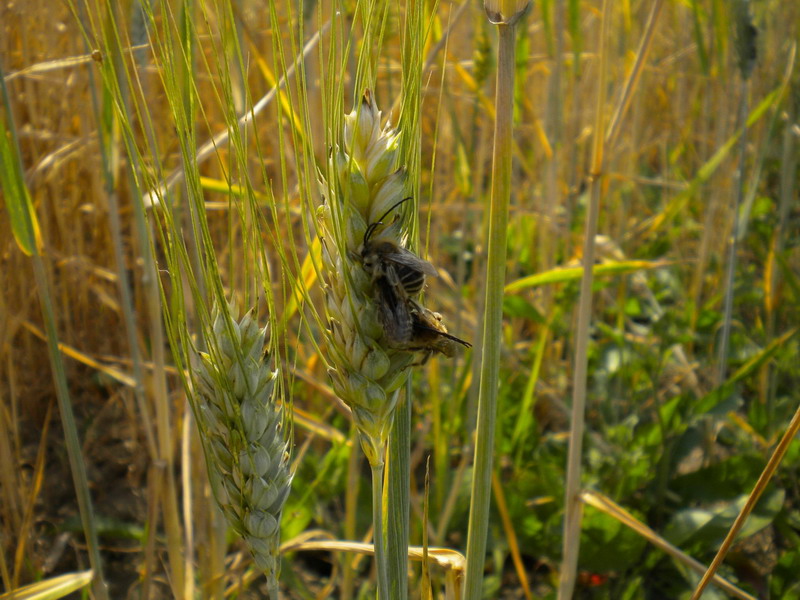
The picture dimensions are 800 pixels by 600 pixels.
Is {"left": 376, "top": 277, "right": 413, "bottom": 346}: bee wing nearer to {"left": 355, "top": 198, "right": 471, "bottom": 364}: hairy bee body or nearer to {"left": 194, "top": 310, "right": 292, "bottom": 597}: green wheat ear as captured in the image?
{"left": 355, "top": 198, "right": 471, "bottom": 364}: hairy bee body

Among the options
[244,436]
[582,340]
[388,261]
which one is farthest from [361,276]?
[582,340]

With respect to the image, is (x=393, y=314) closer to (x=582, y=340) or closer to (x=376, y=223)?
(x=376, y=223)

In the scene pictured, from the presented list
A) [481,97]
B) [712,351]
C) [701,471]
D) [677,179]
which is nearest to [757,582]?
[701,471]

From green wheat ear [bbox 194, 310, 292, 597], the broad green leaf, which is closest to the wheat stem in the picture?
green wheat ear [bbox 194, 310, 292, 597]

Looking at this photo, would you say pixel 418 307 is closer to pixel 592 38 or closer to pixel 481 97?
pixel 481 97

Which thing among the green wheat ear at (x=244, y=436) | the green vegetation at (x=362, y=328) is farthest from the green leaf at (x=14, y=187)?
the green wheat ear at (x=244, y=436)

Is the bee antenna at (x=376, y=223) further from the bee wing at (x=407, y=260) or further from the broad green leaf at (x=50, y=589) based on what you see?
the broad green leaf at (x=50, y=589)
